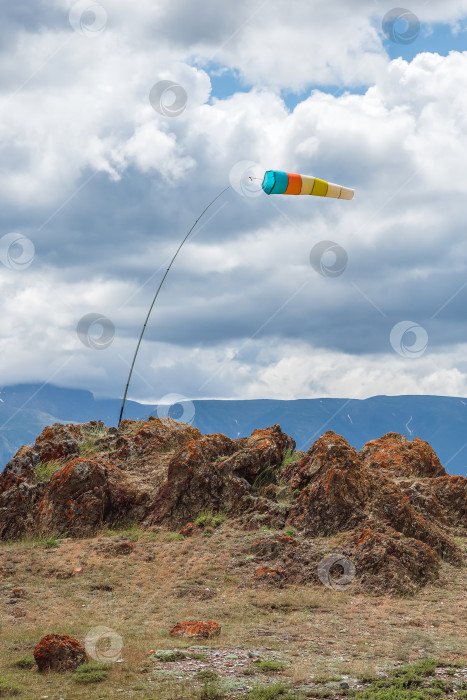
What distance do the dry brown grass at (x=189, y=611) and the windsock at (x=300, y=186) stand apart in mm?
13388

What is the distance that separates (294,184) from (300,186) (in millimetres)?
357

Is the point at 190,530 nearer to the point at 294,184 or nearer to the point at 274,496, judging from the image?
the point at 274,496

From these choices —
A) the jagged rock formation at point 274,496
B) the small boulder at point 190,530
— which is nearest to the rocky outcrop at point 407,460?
the jagged rock formation at point 274,496

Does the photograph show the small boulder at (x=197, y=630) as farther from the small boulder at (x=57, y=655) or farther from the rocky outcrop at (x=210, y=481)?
the rocky outcrop at (x=210, y=481)

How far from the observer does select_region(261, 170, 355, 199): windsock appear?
25.6 meters

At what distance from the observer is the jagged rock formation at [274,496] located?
20812 mm

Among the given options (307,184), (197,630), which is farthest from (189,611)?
(307,184)

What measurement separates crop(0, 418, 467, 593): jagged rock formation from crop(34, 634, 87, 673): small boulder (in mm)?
8044

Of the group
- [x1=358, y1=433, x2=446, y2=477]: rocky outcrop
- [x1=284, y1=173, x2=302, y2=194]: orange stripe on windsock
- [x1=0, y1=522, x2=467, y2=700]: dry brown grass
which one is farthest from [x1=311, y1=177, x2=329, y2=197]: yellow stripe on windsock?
[x1=0, y1=522, x2=467, y2=700]: dry brown grass

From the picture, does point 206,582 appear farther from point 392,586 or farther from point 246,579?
point 392,586

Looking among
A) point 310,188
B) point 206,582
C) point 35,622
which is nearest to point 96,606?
point 35,622

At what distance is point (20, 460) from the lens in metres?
29.0

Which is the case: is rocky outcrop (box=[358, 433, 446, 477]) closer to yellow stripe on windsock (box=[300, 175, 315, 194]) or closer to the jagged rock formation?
the jagged rock formation

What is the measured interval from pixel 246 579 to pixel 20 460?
13674 millimetres
